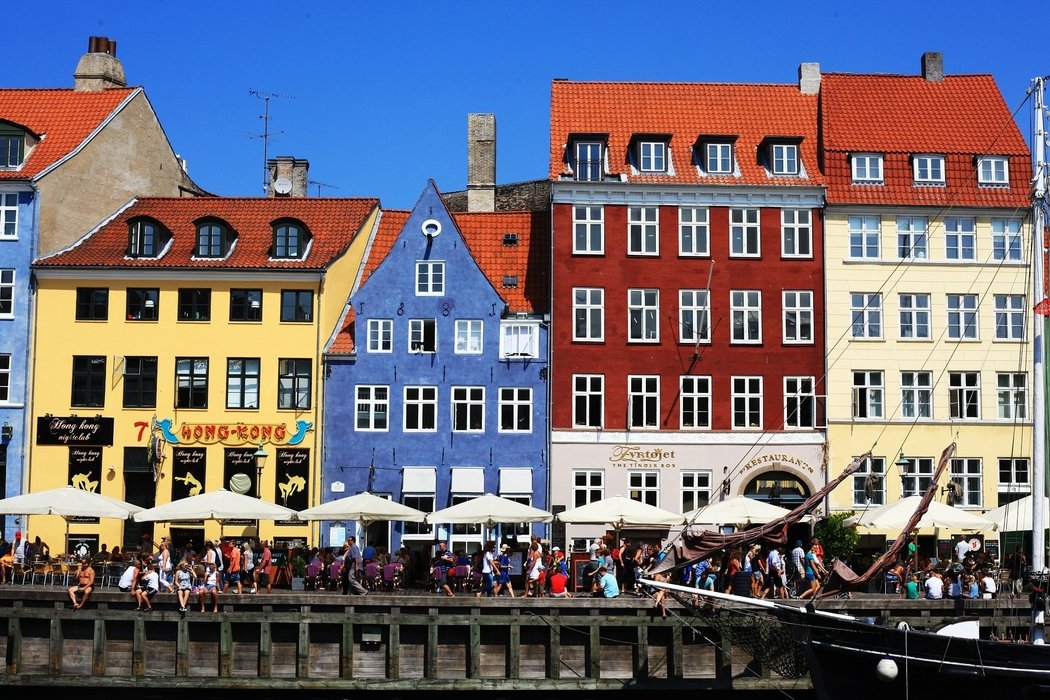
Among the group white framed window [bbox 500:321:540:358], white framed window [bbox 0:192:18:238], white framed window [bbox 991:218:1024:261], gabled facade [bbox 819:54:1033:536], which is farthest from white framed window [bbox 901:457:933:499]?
white framed window [bbox 0:192:18:238]

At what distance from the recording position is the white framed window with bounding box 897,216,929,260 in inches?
2009

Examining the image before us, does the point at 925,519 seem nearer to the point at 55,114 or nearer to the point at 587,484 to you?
the point at 587,484

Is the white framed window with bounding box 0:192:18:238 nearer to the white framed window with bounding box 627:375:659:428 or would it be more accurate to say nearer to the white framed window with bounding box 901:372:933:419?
the white framed window with bounding box 627:375:659:428

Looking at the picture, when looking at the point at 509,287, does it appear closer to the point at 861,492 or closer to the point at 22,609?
the point at 861,492

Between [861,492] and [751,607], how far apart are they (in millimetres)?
19028

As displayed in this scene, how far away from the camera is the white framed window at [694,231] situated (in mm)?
50969

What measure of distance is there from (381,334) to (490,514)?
12878mm

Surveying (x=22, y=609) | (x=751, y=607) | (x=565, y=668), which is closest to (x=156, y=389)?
(x=22, y=609)

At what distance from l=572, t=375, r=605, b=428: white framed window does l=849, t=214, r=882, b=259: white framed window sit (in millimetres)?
9954

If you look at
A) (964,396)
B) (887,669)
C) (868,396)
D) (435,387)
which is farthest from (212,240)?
(887,669)

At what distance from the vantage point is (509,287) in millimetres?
52000

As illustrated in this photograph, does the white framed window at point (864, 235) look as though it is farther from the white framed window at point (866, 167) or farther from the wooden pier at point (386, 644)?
the wooden pier at point (386, 644)

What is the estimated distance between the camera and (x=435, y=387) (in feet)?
165

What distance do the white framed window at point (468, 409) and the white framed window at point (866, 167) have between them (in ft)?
49.5
